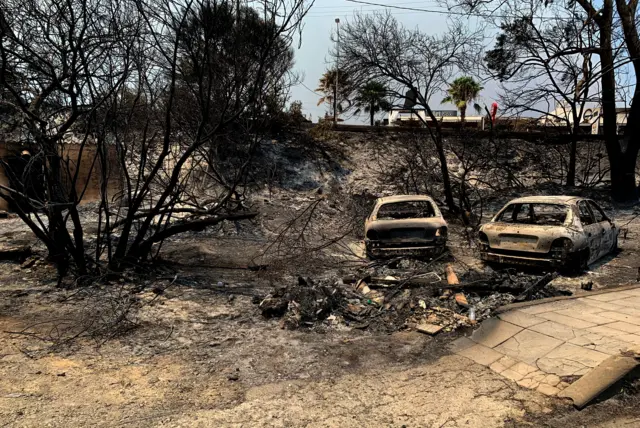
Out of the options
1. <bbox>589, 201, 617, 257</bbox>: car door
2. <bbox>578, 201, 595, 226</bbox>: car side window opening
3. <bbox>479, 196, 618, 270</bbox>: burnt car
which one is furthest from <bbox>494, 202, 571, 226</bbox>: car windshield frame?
<bbox>589, 201, 617, 257</bbox>: car door

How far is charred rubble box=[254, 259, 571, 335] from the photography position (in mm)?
5445

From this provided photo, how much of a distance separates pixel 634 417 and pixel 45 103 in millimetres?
9089

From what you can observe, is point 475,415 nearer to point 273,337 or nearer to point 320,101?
point 273,337

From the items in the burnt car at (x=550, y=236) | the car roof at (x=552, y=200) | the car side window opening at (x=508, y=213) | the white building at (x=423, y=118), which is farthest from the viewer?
the white building at (x=423, y=118)

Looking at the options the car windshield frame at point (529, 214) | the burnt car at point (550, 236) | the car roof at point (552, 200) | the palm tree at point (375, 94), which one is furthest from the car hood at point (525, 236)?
the palm tree at point (375, 94)

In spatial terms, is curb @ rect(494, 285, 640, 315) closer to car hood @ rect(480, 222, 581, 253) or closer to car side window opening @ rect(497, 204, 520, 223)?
car hood @ rect(480, 222, 581, 253)

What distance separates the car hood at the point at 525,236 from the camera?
23.8 feet

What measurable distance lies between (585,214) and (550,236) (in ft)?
5.82

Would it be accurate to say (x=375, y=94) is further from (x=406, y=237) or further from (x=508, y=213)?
(x=406, y=237)

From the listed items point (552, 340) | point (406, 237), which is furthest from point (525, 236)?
point (552, 340)

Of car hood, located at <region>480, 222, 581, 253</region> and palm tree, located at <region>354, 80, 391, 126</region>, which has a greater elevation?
palm tree, located at <region>354, 80, 391, 126</region>

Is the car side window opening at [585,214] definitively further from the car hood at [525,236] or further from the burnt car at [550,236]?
the car hood at [525,236]

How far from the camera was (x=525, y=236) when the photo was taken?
746 centimetres

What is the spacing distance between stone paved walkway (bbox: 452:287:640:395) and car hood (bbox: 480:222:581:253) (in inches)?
61.4
